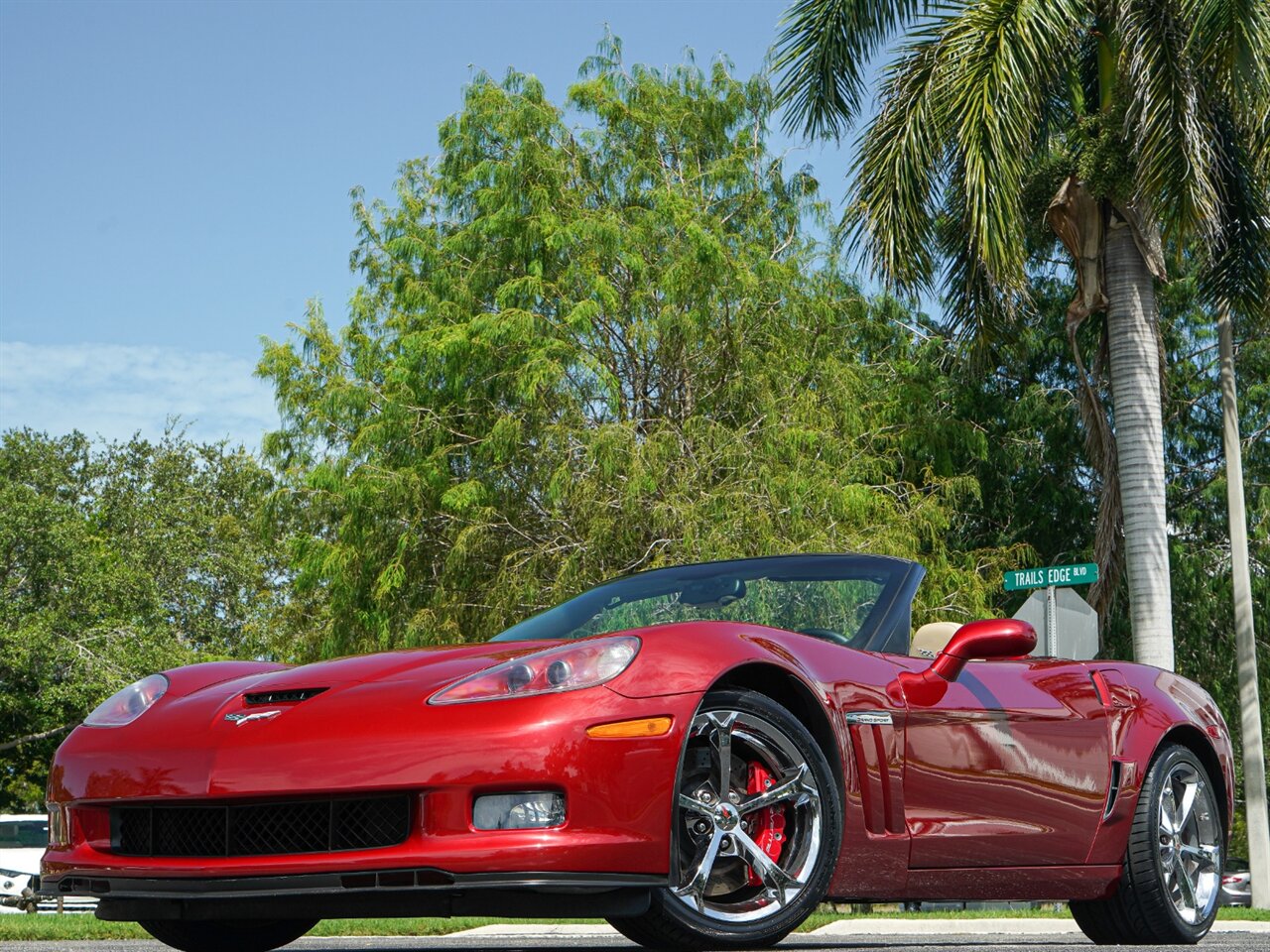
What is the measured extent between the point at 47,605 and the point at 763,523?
944 inches

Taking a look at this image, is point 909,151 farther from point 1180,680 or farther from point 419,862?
point 419,862

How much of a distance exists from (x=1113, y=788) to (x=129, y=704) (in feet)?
10.9

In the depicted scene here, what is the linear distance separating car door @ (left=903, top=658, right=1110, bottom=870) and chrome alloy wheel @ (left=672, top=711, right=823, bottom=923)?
52 cm

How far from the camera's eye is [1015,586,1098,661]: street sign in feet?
38.2

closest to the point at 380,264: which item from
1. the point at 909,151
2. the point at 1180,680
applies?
the point at 909,151

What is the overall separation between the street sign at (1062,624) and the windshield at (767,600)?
6.56m

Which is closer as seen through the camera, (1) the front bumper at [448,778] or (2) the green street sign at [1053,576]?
(1) the front bumper at [448,778]

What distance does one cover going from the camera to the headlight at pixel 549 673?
4.00 m

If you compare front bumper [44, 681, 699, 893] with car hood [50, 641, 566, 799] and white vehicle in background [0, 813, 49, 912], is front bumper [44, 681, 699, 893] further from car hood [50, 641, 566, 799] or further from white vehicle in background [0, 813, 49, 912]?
white vehicle in background [0, 813, 49, 912]

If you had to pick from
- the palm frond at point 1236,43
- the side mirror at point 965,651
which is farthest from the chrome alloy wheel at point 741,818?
the palm frond at point 1236,43

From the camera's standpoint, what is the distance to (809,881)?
425 cm

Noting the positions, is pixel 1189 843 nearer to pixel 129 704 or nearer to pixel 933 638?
pixel 933 638

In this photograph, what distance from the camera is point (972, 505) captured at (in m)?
22.2

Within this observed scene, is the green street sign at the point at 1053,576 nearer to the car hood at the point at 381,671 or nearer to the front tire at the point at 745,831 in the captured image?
the front tire at the point at 745,831
